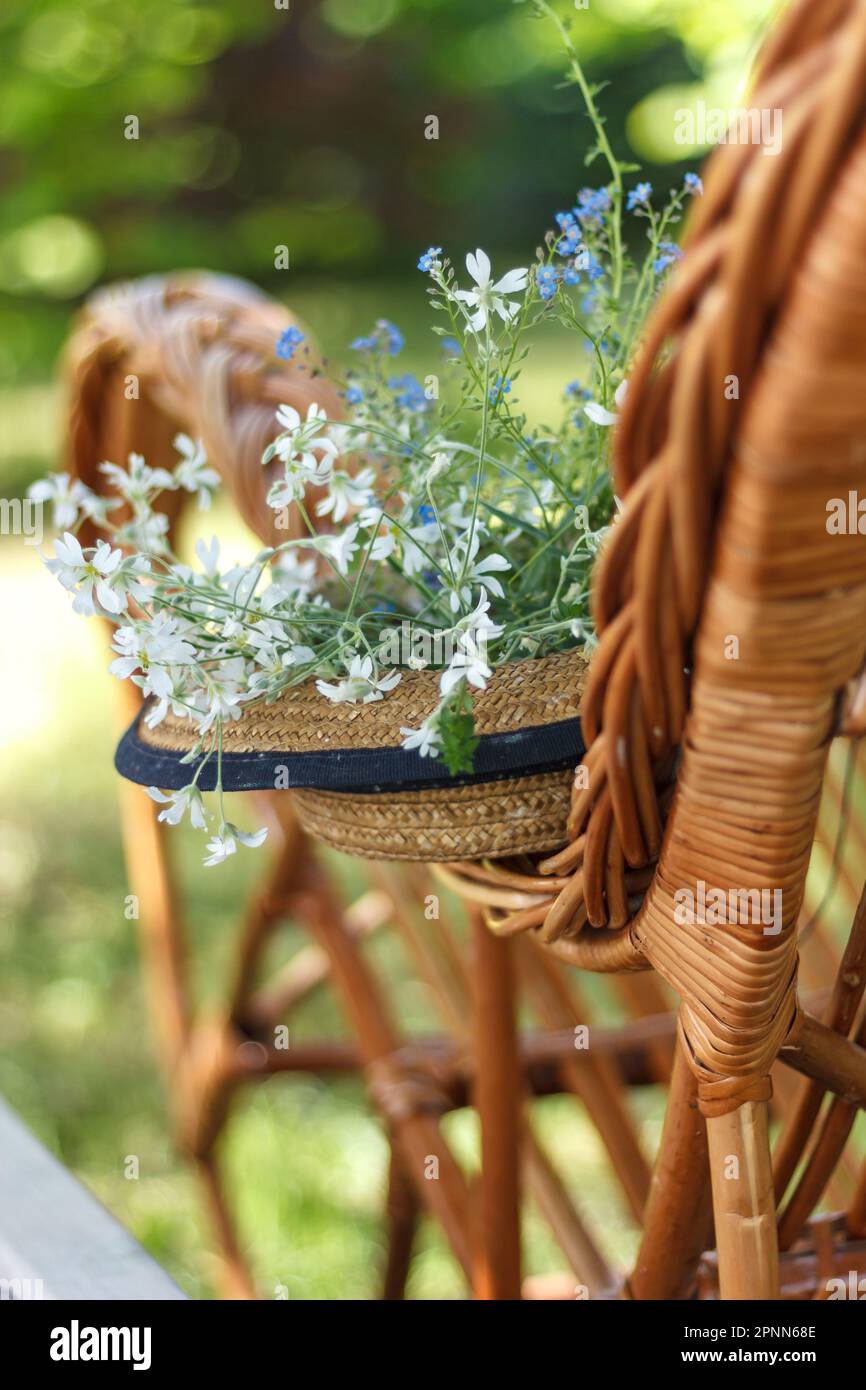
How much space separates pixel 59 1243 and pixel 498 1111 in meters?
0.26

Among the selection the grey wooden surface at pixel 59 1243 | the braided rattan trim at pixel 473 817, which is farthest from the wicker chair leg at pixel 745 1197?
the grey wooden surface at pixel 59 1243

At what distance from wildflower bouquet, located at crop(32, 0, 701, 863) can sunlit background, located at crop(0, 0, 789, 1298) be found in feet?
2.76

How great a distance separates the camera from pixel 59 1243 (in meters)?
0.63

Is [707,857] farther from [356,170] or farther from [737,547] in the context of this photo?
[356,170]

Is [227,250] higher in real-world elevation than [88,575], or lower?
higher

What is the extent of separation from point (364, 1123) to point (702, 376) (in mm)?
1484

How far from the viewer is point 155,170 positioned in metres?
5.36

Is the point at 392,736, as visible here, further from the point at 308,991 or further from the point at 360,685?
the point at 308,991

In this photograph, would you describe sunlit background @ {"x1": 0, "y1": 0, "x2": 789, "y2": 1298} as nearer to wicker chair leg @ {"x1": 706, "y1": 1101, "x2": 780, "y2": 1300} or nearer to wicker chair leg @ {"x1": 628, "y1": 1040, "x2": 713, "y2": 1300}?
wicker chair leg @ {"x1": 628, "y1": 1040, "x2": 713, "y2": 1300}

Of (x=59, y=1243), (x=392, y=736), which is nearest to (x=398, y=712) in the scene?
(x=392, y=736)

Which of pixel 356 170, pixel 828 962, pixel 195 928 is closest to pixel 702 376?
pixel 828 962

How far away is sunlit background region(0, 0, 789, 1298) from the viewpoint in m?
1.57

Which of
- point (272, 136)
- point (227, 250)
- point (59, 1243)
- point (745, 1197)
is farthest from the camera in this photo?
point (272, 136)

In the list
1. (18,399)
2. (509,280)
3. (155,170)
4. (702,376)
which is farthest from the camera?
(155,170)
